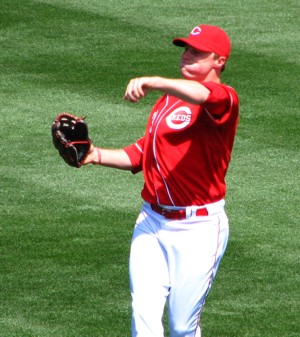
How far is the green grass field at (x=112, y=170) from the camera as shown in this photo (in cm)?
804

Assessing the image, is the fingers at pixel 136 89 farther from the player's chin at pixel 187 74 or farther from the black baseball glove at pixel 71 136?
the black baseball glove at pixel 71 136

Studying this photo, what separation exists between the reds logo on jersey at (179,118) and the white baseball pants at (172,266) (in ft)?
1.57

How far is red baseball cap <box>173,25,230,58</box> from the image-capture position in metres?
6.19

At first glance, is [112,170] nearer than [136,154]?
No

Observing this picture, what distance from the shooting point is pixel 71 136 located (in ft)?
21.7

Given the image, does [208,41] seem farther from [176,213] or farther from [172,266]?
[172,266]

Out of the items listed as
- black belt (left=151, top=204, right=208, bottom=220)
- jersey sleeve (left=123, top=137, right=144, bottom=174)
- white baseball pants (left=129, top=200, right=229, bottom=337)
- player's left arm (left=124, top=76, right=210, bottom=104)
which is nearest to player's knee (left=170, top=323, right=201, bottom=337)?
white baseball pants (left=129, top=200, right=229, bottom=337)

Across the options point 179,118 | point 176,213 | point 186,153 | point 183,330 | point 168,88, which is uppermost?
point 168,88

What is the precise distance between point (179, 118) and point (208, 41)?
428 mm

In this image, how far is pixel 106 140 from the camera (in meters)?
11.8

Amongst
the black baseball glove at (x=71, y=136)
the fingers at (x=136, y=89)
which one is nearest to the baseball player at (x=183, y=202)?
the black baseball glove at (x=71, y=136)

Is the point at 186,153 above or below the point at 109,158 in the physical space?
above

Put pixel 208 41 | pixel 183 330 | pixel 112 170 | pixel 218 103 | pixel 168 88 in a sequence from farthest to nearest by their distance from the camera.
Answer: pixel 112 170
pixel 183 330
pixel 208 41
pixel 218 103
pixel 168 88

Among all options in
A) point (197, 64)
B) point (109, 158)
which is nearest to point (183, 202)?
point (109, 158)
